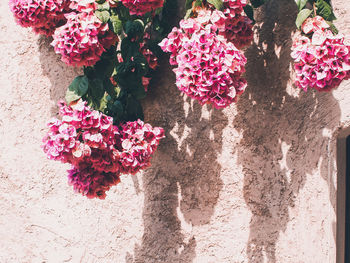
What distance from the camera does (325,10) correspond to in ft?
5.13

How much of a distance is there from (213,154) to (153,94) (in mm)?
444

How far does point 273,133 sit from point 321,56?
19.5 inches

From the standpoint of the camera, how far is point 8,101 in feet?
7.22

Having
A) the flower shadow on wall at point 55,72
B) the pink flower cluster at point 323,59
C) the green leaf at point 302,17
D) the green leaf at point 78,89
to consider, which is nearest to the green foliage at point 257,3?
the green leaf at point 302,17

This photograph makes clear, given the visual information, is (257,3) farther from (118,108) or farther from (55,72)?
(55,72)


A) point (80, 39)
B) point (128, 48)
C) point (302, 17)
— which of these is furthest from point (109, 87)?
point (302, 17)

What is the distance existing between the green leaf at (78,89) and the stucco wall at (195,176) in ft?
1.45

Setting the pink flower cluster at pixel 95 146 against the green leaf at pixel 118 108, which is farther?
the green leaf at pixel 118 108

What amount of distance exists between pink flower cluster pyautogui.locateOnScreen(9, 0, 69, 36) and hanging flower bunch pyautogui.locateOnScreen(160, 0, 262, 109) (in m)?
0.62

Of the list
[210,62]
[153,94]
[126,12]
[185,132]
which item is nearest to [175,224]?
[185,132]

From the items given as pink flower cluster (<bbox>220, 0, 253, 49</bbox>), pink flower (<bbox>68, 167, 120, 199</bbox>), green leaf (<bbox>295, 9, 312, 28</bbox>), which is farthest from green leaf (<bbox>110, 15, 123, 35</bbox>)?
green leaf (<bbox>295, 9, 312, 28</bbox>)

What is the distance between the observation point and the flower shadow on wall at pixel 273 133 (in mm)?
1769

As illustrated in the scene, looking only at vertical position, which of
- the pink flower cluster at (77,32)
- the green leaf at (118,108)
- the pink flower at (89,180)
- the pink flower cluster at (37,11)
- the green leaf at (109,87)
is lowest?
the pink flower at (89,180)

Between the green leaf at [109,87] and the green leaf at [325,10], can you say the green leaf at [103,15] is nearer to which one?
the green leaf at [109,87]
